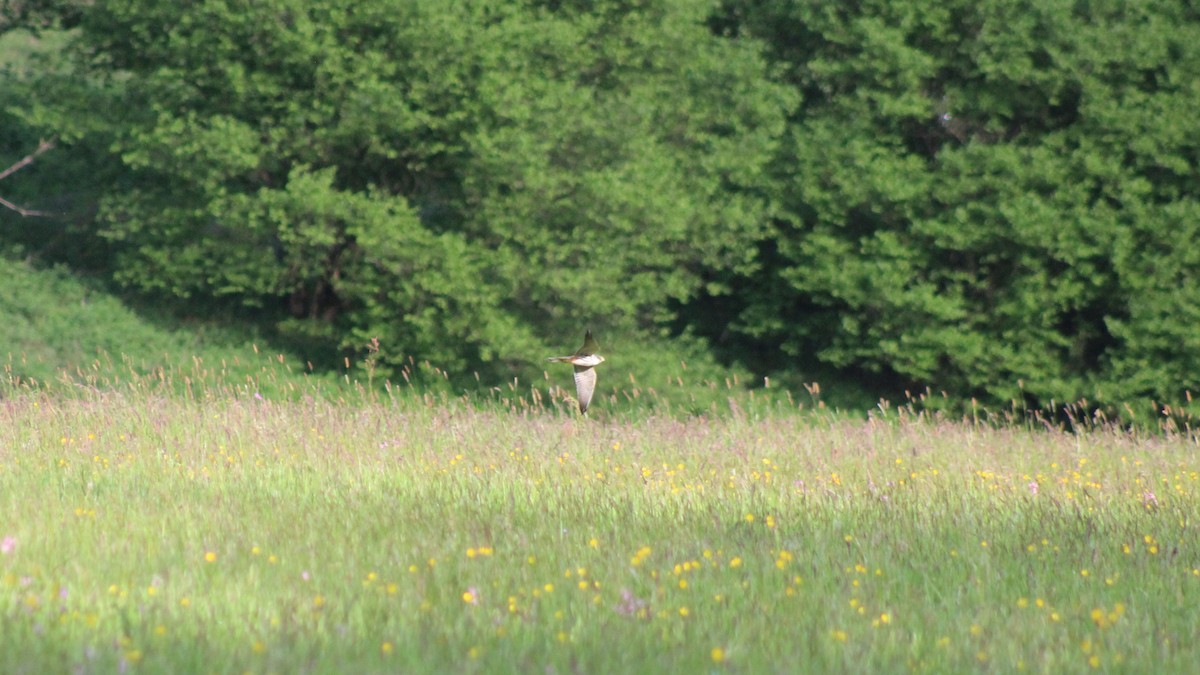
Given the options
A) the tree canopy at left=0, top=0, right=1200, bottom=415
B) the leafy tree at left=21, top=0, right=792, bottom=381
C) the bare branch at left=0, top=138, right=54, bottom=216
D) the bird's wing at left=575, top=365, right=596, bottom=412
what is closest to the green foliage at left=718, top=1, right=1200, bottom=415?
the tree canopy at left=0, top=0, right=1200, bottom=415

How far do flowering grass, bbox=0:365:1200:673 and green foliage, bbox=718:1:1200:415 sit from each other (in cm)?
802

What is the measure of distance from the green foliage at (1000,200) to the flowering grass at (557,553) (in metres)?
8.02

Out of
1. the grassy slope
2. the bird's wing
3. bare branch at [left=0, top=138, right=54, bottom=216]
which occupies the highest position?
the bird's wing

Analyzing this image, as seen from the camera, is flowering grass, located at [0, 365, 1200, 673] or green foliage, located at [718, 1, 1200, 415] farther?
green foliage, located at [718, 1, 1200, 415]

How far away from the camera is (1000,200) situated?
1638cm

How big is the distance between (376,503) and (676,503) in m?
1.46

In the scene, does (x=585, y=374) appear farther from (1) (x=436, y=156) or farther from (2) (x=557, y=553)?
(1) (x=436, y=156)

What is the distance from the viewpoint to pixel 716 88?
707 inches

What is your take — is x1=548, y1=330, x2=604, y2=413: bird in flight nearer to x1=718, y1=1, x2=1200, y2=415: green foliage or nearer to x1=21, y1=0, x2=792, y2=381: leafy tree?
x1=21, y1=0, x2=792, y2=381: leafy tree

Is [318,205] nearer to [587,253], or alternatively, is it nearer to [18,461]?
[587,253]

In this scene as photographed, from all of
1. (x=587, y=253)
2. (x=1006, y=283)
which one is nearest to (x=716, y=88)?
(x=587, y=253)

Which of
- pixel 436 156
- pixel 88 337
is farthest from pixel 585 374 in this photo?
pixel 88 337

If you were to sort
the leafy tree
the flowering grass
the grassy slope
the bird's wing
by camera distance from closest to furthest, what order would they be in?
1. the flowering grass
2. the bird's wing
3. the leafy tree
4. the grassy slope

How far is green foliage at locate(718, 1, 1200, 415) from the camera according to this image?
1593 cm
